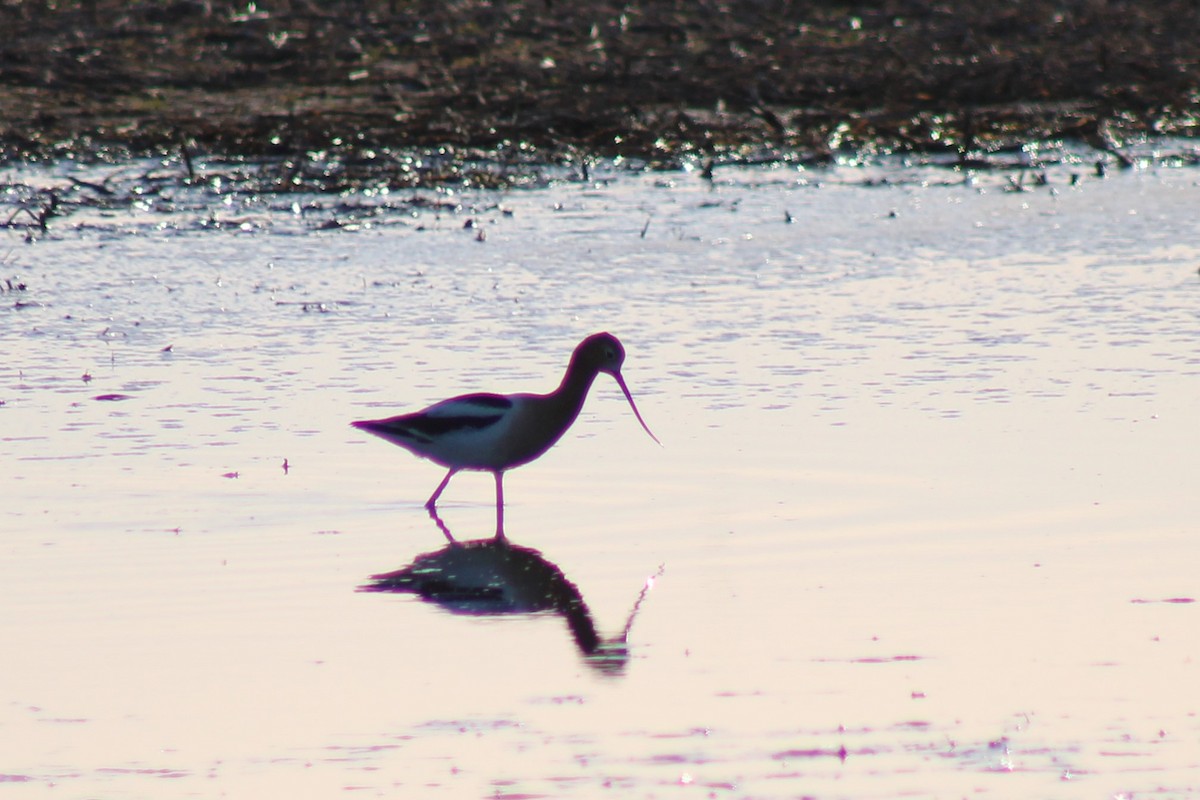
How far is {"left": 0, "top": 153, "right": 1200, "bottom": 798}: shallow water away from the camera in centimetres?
547

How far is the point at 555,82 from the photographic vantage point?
19703mm

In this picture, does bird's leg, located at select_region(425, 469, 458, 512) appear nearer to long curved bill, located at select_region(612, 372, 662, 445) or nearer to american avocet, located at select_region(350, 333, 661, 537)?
american avocet, located at select_region(350, 333, 661, 537)

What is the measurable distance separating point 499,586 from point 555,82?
42.8 feet

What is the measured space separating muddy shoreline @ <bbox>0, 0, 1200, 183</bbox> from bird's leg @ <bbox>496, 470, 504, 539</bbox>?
8.41 m

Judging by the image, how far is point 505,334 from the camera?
11.3 meters

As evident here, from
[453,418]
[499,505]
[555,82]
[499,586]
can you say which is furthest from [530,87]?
[499,586]

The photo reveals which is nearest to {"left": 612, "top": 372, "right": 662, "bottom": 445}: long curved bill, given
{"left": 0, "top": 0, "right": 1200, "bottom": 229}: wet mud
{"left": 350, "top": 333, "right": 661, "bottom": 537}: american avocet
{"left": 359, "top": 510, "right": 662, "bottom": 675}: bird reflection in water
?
{"left": 350, "top": 333, "right": 661, "bottom": 537}: american avocet

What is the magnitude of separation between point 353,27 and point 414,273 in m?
8.74

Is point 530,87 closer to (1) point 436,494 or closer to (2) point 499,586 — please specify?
(1) point 436,494

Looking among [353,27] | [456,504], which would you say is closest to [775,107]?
→ [353,27]

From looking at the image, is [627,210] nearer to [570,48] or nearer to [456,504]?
[570,48]

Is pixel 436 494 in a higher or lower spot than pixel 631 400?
lower

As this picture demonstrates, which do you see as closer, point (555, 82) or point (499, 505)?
point (499, 505)

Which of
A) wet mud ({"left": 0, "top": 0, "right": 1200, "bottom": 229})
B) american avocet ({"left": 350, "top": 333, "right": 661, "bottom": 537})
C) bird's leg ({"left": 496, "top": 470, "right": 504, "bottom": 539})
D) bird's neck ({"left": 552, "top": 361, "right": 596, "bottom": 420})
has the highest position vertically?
wet mud ({"left": 0, "top": 0, "right": 1200, "bottom": 229})
